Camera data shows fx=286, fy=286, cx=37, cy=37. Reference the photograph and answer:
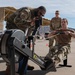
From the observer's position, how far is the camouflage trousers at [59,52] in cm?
728

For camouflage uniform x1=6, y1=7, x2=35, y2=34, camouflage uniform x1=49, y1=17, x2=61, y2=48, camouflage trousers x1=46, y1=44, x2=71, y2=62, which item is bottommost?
camouflage trousers x1=46, y1=44, x2=71, y2=62

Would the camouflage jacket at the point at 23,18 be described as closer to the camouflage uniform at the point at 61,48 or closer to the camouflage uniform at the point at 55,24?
the camouflage uniform at the point at 61,48

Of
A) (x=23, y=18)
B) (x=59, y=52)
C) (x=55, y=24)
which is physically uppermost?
(x=23, y=18)

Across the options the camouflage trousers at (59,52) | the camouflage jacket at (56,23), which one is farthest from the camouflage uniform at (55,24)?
the camouflage trousers at (59,52)

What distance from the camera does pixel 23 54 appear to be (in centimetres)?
583

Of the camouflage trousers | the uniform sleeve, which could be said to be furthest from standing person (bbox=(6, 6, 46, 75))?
the camouflage trousers

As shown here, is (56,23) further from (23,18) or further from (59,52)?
(23,18)

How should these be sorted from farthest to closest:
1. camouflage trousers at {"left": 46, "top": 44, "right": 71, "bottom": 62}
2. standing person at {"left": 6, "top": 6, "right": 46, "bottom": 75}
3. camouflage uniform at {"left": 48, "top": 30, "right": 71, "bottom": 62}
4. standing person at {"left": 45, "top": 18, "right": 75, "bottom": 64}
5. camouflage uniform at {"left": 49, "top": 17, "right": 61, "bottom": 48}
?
camouflage uniform at {"left": 49, "top": 17, "right": 61, "bottom": 48}, standing person at {"left": 45, "top": 18, "right": 75, "bottom": 64}, camouflage uniform at {"left": 48, "top": 30, "right": 71, "bottom": 62}, camouflage trousers at {"left": 46, "top": 44, "right": 71, "bottom": 62}, standing person at {"left": 6, "top": 6, "right": 46, "bottom": 75}

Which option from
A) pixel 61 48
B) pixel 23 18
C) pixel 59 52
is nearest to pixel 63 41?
pixel 61 48

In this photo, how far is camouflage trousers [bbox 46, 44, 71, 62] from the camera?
7.28m

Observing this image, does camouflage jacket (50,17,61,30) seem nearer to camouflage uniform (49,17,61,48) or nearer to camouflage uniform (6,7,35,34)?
camouflage uniform (49,17,61,48)

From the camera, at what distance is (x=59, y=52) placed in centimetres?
758

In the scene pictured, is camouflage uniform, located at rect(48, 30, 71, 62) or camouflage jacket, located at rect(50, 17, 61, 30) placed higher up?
camouflage jacket, located at rect(50, 17, 61, 30)

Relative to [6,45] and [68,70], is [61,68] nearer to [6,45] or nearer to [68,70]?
[68,70]
